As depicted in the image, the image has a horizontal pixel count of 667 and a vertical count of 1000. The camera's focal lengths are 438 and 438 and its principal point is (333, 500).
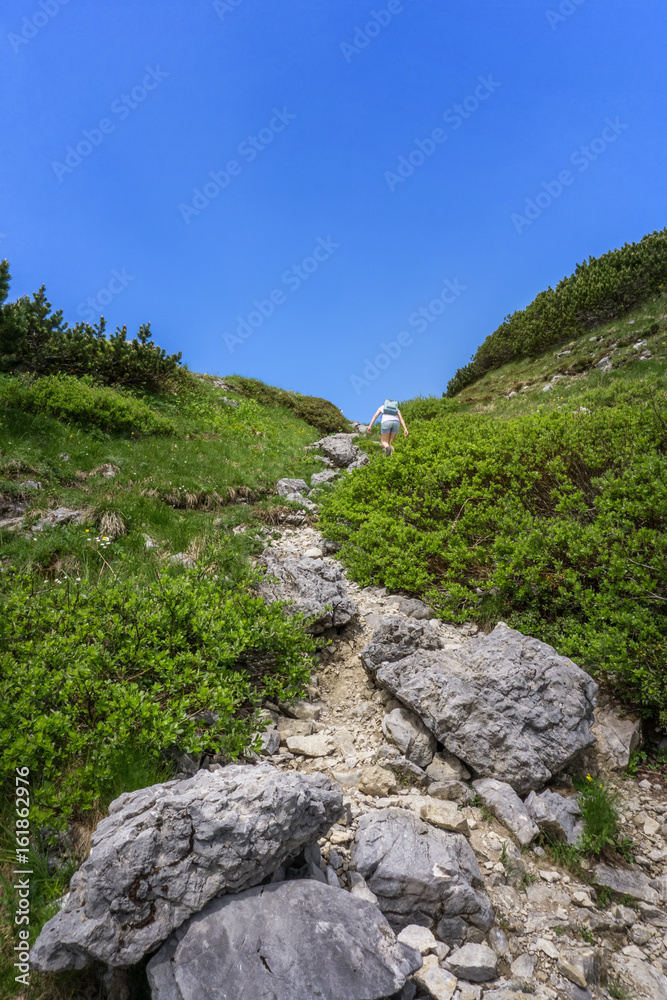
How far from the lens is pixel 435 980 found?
113 inches

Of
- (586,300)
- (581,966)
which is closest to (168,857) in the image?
(581,966)

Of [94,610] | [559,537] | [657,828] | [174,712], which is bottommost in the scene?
[657,828]

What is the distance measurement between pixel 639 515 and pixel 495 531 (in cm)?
241

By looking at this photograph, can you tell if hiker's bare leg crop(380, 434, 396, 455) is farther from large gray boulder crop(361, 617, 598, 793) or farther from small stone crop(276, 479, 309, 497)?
large gray boulder crop(361, 617, 598, 793)

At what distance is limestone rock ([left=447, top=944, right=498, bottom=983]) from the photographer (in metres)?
2.93

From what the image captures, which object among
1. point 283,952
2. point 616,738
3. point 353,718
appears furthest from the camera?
point 353,718

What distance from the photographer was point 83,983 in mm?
2709

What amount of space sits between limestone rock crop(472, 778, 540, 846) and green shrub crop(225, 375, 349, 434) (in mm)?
22170

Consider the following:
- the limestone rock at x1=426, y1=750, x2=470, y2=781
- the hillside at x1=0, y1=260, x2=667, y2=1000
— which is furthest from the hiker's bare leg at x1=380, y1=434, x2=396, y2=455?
the limestone rock at x1=426, y1=750, x2=470, y2=781

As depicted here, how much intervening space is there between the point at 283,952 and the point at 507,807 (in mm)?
2530

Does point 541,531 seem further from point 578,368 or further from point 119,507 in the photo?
point 578,368

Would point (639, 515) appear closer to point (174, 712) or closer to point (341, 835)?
point (341, 835)

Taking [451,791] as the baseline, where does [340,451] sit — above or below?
above

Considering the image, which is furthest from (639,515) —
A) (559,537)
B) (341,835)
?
(341,835)
